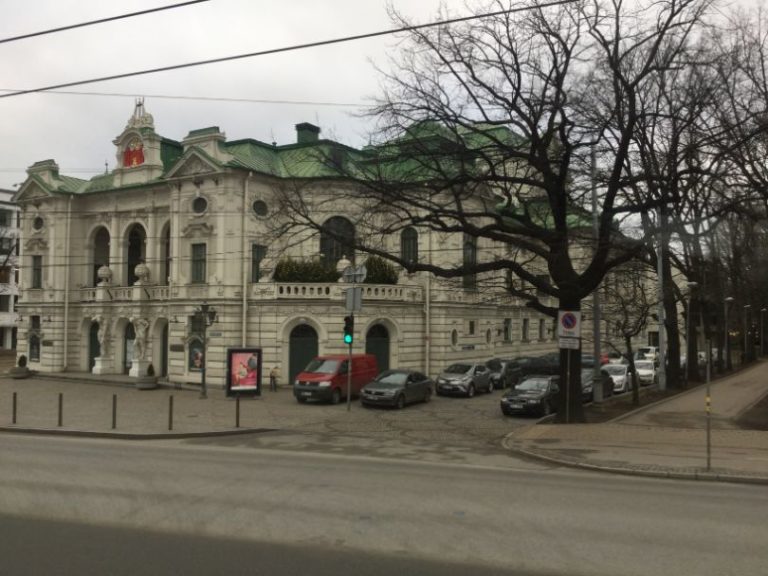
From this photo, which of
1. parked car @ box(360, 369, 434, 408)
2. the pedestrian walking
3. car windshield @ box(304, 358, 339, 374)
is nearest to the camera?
parked car @ box(360, 369, 434, 408)

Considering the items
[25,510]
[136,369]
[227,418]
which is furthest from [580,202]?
[136,369]

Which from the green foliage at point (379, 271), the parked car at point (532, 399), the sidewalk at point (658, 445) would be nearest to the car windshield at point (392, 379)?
the parked car at point (532, 399)

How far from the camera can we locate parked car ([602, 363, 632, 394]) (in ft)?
102

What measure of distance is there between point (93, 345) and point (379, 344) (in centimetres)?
1958

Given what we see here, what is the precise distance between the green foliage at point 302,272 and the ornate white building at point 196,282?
568 millimetres

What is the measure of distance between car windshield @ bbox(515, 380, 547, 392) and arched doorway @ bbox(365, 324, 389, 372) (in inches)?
435

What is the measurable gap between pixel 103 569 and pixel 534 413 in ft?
57.9

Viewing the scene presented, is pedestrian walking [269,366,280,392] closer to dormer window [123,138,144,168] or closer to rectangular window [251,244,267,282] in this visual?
rectangular window [251,244,267,282]

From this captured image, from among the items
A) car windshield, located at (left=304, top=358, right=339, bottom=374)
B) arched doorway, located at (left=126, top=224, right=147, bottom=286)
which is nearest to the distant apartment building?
arched doorway, located at (left=126, top=224, right=147, bottom=286)

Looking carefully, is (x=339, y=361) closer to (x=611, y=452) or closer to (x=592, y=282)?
(x=592, y=282)

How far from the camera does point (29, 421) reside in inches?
760

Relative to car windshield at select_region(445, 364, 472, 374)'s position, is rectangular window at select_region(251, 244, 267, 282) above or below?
above

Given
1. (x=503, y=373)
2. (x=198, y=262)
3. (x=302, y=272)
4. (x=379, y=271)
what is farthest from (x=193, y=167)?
(x=503, y=373)

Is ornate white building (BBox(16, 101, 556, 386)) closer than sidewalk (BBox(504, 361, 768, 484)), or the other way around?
sidewalk (BBox(504, 361, 768, 484))
